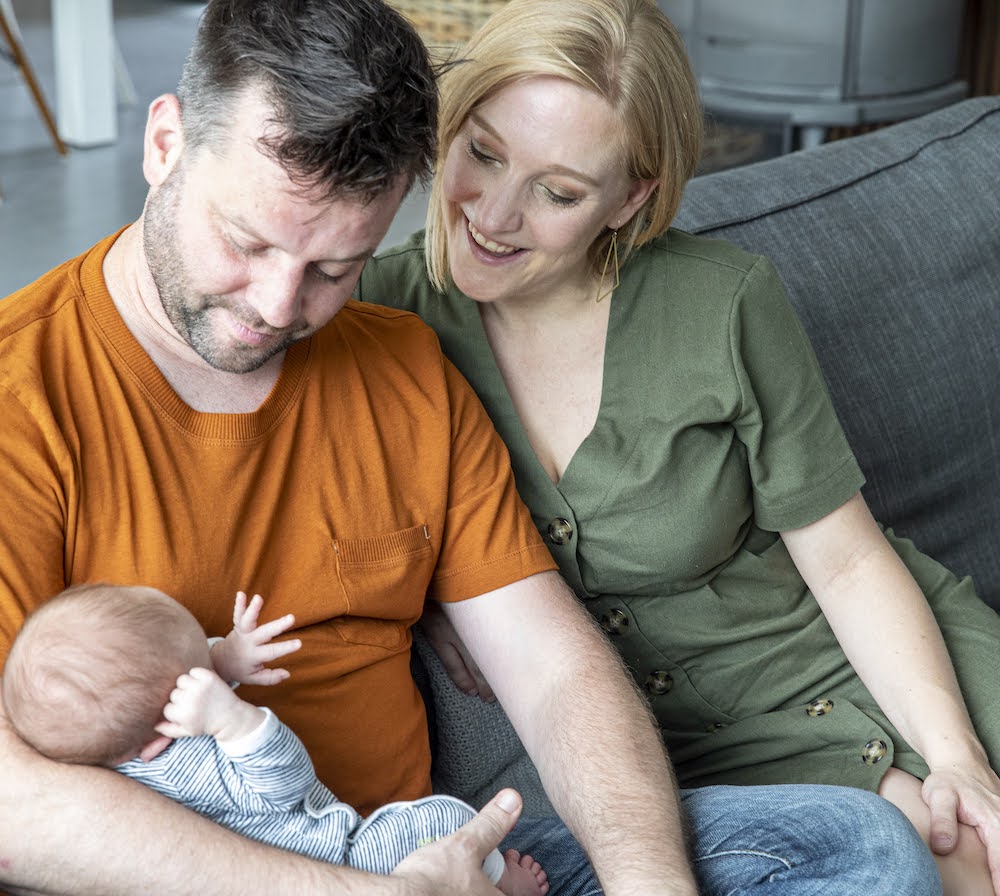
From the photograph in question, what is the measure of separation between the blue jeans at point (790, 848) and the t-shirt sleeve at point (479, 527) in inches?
12.3

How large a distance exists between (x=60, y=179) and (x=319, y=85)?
14.1 ft

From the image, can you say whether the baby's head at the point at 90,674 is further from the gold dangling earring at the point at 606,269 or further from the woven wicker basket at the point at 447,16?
the woven wicker basket at the point at 447,16

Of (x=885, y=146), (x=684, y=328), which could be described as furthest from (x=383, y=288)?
(x=885, y=146)

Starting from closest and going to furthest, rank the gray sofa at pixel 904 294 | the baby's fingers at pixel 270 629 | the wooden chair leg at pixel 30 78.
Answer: the baby's fingers at pixel 270 629
the gray sofa at pixel 904 294
the wooden chair leg at pixel 30 78

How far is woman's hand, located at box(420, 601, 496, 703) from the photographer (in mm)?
1751

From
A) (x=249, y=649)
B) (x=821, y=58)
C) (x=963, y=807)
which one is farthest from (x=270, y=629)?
(x=821, y=58)

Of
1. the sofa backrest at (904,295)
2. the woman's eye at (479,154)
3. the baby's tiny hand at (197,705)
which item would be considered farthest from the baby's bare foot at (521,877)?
the sofa backrest at (904,295)

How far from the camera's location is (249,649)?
4.33ft

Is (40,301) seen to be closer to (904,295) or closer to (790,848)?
(790,848)

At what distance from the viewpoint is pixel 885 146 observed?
234 centimetres

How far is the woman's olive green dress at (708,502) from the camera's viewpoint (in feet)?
5.60

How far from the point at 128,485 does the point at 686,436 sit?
0.70 m

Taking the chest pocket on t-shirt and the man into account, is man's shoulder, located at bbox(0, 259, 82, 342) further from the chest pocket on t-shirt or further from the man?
the chest pocket on t-shirt

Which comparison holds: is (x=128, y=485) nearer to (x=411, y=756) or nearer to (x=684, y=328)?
(x=411, y=756)
